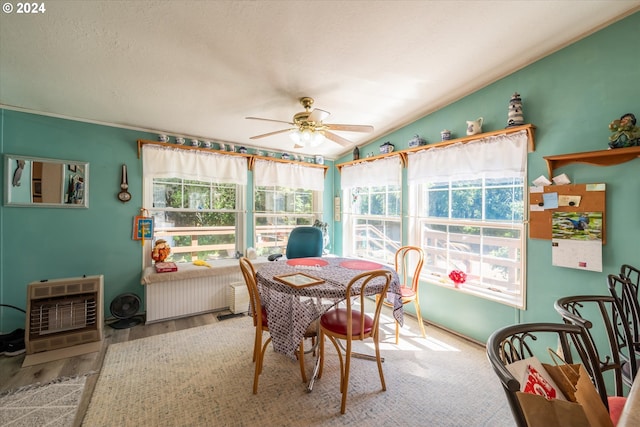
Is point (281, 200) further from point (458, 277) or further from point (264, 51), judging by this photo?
point (458, 277)

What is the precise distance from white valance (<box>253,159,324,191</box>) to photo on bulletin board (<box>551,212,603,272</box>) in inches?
120

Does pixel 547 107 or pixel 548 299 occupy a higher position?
pixel 547 107

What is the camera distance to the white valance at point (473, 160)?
2355 millimetres

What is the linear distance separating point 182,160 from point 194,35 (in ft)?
6.04

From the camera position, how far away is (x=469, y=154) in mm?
2682

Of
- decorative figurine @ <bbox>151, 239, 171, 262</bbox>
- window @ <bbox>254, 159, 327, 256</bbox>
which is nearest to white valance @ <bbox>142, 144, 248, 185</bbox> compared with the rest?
window @ <bbox>254, 159, 327, 256</bbox>

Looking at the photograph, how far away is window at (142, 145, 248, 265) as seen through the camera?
10.6ft

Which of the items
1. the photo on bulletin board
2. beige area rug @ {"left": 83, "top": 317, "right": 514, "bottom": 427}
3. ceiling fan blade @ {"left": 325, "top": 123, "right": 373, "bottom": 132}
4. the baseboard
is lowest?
beige area rug @ {"left": 83, "top": 317, "right": 514, "bottom": 427}

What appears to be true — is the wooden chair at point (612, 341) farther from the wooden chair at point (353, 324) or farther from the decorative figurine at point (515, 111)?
the decorative figurine at point (515, 111)

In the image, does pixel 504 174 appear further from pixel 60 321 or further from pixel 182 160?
pixel 60 321

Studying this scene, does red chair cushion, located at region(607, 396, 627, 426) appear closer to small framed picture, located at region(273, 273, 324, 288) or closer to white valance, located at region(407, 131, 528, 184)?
small framed picture, located at region(273, 273, 324, 288)

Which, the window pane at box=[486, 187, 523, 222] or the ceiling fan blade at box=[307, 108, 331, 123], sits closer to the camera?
the ceiling fan blade at box=[307, 108, 331, 123]

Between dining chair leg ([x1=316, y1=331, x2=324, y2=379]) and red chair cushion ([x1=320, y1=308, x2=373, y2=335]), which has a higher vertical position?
red chair cushion ([x1=320, y1=308, x2=373, y2=335])

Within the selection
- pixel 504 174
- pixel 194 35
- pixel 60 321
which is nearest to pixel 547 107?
pixel 504 174
